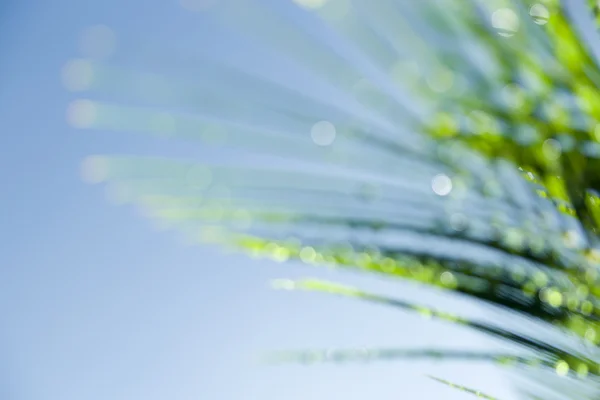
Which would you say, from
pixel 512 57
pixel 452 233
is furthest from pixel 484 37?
pixel 452 233

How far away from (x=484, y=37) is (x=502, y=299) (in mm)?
161

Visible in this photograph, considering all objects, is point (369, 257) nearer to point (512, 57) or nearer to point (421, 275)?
point (421, 275)

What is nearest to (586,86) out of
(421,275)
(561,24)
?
(561,24)

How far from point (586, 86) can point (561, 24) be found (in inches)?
1.5

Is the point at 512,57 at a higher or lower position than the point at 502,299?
higher

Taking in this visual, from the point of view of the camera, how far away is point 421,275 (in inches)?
14.9

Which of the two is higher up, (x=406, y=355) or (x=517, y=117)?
(x=517, y=117)

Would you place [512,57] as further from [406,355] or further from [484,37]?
[406,355]

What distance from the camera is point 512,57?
0.37 meters

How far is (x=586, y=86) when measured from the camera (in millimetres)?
346

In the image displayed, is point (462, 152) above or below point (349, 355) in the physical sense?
above

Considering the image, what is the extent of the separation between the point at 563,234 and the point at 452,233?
0.06 m

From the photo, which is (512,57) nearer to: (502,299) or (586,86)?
(586,86)

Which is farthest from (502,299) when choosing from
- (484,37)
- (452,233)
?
(484,37)
